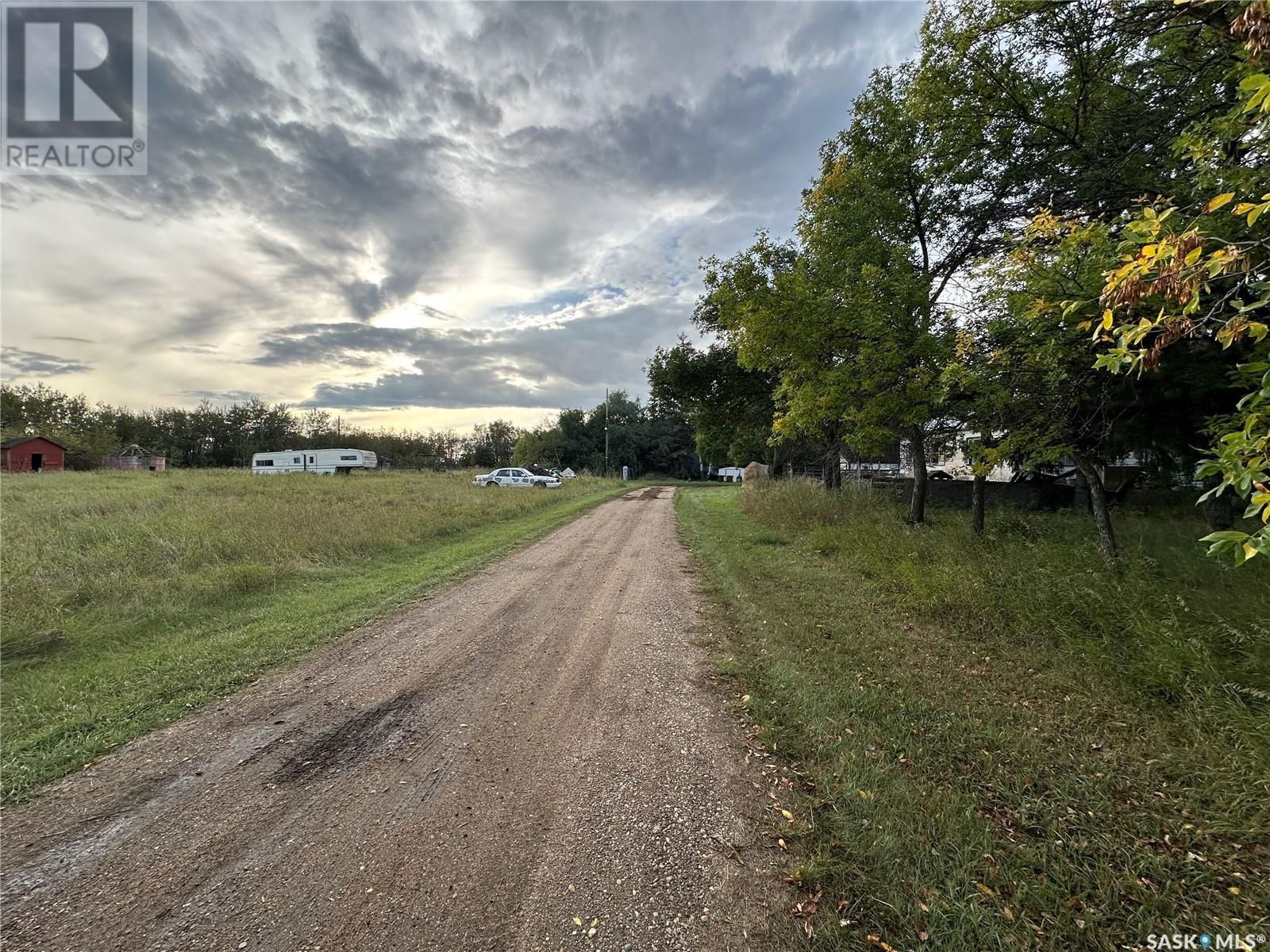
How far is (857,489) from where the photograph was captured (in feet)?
53.3

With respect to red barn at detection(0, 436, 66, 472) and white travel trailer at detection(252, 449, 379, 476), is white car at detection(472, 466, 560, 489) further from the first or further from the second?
red barn at detection(0, 436, 66, 472)

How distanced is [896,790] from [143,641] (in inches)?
299

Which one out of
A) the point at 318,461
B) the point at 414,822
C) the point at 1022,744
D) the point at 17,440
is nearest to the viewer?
the point at 414,822

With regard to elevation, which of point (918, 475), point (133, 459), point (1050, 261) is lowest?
point (918, 475)

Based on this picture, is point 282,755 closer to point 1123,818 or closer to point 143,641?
point 143,641

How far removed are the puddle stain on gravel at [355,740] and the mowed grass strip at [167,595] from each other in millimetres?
1465

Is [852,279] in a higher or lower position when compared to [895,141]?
lower

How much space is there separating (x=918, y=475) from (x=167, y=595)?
13947 millimetres

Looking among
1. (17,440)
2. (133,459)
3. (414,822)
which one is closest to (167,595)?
(414,822)

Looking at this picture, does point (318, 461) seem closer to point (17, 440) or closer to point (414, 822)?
point (17, 440)

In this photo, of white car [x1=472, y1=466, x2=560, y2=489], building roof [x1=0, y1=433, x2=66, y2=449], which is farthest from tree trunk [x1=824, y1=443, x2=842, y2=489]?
building roof [x1=0, y1=433, x2=66, y2=449]

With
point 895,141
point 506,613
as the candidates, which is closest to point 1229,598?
point 506,613

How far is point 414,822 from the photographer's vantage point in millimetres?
2633

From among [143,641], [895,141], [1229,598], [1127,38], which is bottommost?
[143,641]
